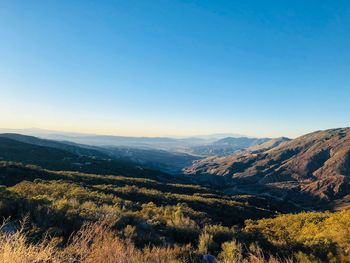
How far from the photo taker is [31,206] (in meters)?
12.3

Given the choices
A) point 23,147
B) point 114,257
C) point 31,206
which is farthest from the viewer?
point 23,147

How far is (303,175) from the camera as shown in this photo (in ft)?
521

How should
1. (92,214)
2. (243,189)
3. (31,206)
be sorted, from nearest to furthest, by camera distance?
(31,206) < (92,214) < (243,189)

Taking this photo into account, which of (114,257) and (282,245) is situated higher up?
(114,257)

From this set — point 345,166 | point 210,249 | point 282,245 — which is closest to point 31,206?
point 210,249

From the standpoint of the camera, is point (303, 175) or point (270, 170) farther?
point (270, 170)

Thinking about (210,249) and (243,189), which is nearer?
(210,249)

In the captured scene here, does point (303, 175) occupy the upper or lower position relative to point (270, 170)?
lower

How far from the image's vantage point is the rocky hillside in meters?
116

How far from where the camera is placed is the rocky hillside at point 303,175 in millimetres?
116188

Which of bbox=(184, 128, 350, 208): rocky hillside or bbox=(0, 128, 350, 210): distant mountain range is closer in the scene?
bbox=(0, 128, 350, 210): distant mountain range

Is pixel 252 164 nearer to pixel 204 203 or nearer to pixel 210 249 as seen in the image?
pixel 204 203

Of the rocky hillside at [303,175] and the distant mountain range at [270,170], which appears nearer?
the distant mountain range at [270,170]

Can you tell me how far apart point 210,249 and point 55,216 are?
18.1 feet
